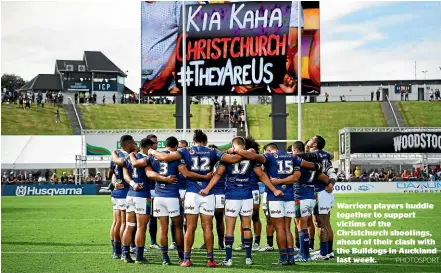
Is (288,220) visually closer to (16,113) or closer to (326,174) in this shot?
(326,174)

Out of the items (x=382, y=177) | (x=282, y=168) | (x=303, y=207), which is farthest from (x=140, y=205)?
(x=382, y=177)

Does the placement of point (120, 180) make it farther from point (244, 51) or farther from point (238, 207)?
point (244, 51)

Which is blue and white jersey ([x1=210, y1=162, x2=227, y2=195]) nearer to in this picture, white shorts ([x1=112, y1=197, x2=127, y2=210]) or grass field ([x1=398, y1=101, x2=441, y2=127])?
white shorts ([x1=112, y1=197, x2=127, y2=210])

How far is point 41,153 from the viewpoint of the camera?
49.7m

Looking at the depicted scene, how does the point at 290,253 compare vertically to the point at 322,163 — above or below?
below

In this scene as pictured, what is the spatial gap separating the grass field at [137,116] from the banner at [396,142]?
2295 cm

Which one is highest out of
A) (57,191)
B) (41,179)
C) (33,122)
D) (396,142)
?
(33,122)

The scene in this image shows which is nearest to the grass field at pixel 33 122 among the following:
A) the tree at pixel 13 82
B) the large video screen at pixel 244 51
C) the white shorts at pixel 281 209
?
the large video screen at pixel 244 51

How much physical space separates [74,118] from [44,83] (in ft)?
107

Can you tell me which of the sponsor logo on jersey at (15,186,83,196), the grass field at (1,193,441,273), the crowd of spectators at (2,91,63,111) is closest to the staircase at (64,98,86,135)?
the crowd of spectators at (2,91,63,111)

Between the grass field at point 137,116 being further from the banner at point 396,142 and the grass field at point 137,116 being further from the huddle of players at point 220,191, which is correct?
the huddle of players at point 220,191

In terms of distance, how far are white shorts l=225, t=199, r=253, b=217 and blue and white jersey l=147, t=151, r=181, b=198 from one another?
92 cm

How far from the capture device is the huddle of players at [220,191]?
12625mm

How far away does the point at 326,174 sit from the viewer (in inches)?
536
